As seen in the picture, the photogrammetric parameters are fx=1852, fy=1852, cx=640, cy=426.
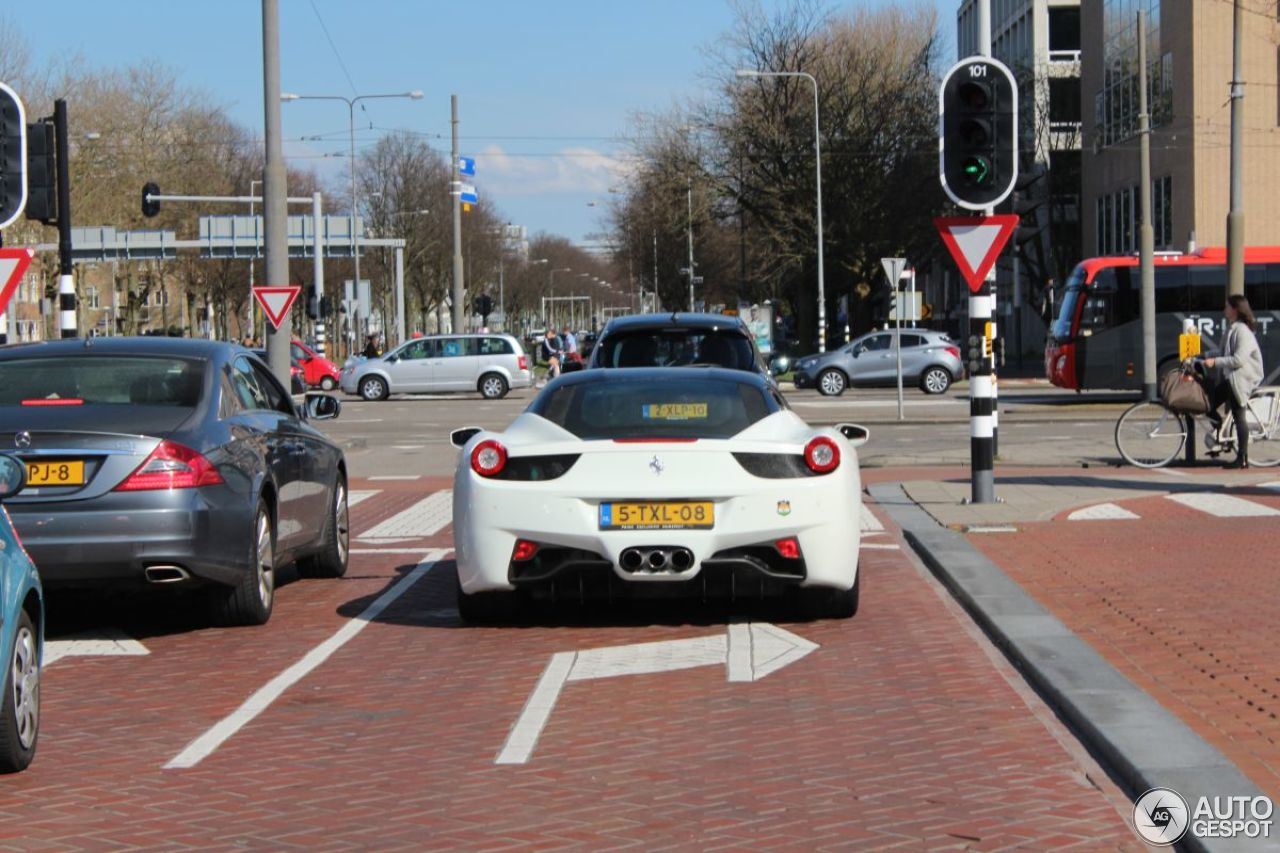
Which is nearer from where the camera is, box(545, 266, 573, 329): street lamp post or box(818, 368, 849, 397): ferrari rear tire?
box(818, 368, 849, 397): ferrari rear tire

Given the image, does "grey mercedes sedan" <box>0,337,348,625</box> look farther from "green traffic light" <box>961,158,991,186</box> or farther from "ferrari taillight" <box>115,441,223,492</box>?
"green traffic light" <box>961,158,991,186</box>

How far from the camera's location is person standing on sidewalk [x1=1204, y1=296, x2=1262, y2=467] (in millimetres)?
17766

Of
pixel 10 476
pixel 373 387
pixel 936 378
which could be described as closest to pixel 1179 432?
pixel 10 476

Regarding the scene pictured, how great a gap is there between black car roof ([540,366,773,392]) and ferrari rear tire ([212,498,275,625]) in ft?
5.67

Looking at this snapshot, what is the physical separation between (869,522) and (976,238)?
7.80 feet

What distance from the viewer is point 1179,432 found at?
1914 cm

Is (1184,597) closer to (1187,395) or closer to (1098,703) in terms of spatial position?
(1098,703)

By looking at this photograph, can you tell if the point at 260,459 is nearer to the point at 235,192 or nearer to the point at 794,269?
the point at 794,269

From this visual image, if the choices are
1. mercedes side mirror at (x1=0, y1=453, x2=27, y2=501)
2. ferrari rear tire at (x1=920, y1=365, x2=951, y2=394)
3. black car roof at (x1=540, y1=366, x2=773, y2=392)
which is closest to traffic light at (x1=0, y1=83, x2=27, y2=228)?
black car roof at (x1=540, y1=366, x2=773, y2=392)

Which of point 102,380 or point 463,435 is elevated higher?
point 102,380

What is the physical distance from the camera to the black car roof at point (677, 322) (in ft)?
51.9

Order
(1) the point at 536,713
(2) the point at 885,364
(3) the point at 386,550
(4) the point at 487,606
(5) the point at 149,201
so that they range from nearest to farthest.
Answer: (1) the point at 536,713, (4) the point at 487,606, (3) the point at 386,550, (2) the point at 885,364, (5) the point at 149,201

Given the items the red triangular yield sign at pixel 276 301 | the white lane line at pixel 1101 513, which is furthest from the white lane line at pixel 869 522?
the red triangular yield sign at pixel 276 301

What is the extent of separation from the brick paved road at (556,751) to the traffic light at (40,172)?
1138 centimetres
